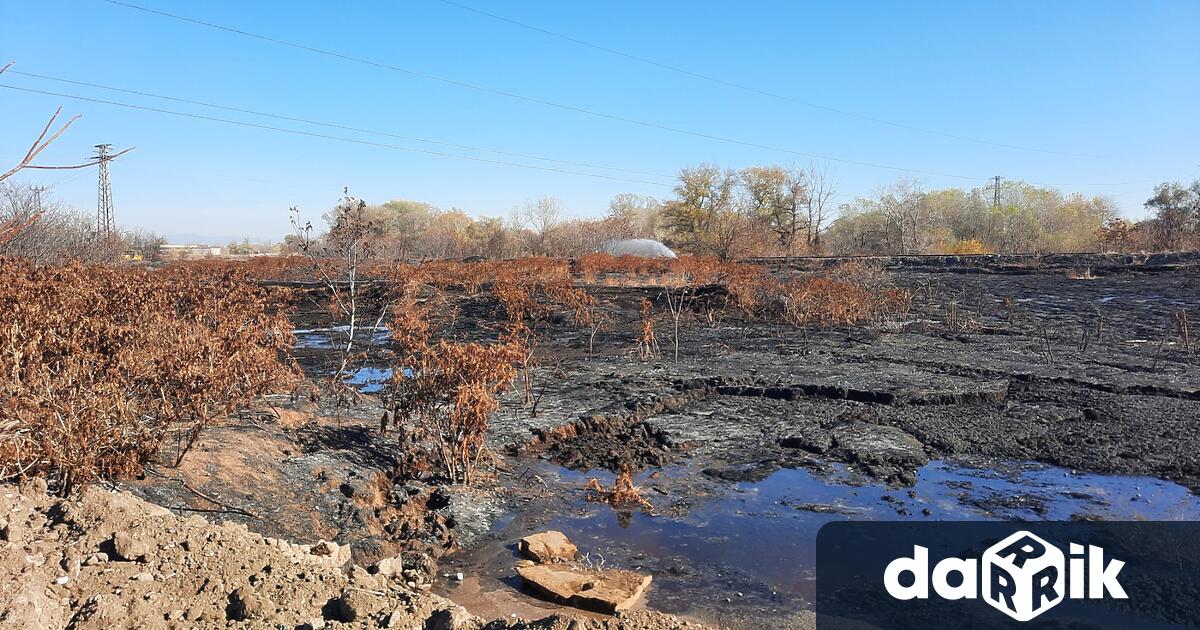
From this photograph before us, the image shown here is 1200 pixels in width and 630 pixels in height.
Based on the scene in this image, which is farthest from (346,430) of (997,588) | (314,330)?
(314,330)

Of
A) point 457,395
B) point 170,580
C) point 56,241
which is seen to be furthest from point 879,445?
point 56,241

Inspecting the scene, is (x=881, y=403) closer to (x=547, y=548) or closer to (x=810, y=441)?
(x=810, y=441)

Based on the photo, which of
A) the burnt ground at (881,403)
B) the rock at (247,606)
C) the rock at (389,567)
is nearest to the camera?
the rock at (247,606)

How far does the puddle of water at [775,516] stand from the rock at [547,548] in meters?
0.12

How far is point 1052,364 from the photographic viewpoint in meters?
10.2

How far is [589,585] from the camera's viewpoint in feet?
13.6

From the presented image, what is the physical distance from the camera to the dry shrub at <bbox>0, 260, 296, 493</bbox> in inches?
157

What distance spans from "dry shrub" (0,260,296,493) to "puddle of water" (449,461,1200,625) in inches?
80.6

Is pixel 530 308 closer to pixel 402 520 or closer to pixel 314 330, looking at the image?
pixel 314 330

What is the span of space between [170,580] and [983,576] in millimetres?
4299

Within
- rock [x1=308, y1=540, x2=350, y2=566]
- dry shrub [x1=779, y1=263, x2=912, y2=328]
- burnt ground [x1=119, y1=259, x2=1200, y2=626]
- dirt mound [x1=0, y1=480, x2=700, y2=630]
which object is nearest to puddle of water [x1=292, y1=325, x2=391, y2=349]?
burnt ground [x1=119, y1=259, x2=1200, y2=626]

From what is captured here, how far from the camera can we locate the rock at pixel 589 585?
13.0 feet

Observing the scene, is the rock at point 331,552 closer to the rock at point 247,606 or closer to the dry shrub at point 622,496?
the rock at point 247,606

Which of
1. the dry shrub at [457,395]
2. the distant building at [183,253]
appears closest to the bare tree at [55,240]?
the dry shrub at [457,395]
